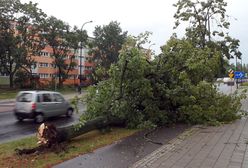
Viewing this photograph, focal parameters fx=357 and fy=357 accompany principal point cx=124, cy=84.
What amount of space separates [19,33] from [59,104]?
36.0 metres

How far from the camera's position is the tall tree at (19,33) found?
49.7m

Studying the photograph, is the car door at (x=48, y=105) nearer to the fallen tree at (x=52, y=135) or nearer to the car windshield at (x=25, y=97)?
the car windshield at (x=25, y=97)

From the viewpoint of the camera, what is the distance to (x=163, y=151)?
9.49 m

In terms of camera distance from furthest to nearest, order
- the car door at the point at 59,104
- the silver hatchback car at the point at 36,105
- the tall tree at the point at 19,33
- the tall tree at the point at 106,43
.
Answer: the tall tree at the point at 106,43
the tall tree at the point at 19,33
the car door at the point at 59,104
the silver hatchback car at the point at 36,105

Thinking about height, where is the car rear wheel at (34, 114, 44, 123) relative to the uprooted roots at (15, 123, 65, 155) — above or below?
below

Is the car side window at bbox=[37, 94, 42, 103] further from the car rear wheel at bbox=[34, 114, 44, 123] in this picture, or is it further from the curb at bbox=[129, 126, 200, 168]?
the curb at bbox=[129, 126, 200, 168]

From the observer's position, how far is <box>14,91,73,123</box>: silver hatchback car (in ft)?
57.9

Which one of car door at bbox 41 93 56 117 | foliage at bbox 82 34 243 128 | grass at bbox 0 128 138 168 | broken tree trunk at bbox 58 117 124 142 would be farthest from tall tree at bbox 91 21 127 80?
grass at bbox 0 128 138 168

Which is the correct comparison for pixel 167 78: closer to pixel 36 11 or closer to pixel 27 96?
pixel 27 96

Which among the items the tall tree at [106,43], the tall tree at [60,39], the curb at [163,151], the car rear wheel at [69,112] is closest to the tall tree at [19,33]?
the tall tree at [60,39]

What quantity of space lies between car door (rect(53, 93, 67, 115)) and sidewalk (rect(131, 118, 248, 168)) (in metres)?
8.72

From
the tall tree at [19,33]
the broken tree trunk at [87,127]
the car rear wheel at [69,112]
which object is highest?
the tall tree at [19,33]

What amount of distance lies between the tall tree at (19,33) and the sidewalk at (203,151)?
4152cm

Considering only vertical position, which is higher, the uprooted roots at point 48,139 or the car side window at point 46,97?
the car side window at point 46,97
